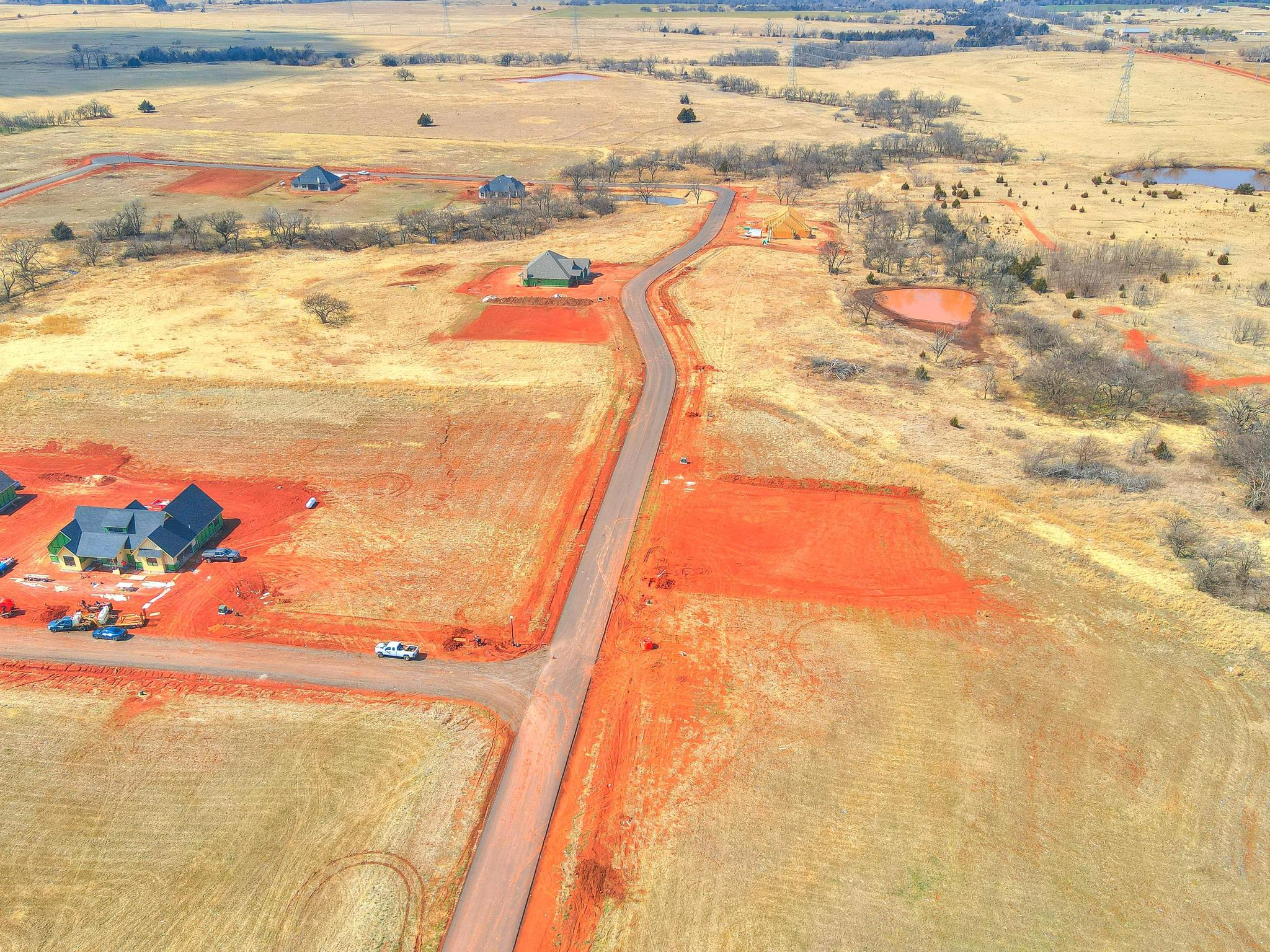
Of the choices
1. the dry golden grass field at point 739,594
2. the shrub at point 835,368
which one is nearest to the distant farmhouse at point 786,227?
the dry golden grass field at point 739,594

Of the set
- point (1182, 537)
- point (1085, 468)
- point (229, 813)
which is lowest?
point (229, 813)

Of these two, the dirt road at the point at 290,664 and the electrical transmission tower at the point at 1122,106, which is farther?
the electrical transmission tower at the point at 1122,106

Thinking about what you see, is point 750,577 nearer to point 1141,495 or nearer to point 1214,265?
point 1141,495

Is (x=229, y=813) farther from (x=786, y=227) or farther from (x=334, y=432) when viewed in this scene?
(x=786, y=227)

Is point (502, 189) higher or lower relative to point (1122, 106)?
lower

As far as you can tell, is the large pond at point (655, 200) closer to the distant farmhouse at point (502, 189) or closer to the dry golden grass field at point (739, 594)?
the distant farmhouse at point (502, 189)

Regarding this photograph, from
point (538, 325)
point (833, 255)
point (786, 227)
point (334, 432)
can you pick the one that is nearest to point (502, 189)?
→ point (786, 227)
